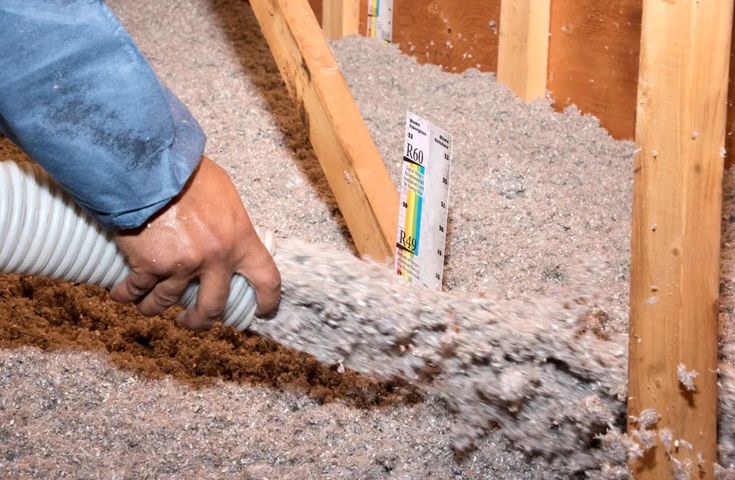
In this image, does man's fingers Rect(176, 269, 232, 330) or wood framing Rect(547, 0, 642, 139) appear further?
wood framing Rect(547, 0, 642, 139)

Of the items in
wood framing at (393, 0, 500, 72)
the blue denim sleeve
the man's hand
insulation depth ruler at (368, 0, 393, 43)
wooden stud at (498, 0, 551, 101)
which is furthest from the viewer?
insulation depth ruler at (368, 0, 393, 43)

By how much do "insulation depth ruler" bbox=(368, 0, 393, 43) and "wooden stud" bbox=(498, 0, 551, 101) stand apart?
487 mm

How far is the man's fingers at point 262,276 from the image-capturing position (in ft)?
3.77

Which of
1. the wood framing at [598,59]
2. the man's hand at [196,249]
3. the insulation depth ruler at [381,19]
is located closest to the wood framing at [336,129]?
the man's hand at [196,249]

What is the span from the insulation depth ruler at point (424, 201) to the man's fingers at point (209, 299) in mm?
508

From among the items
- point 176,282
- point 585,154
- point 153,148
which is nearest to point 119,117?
point 153,148

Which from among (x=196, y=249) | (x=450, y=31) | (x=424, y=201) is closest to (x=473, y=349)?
(x=424, y=201)

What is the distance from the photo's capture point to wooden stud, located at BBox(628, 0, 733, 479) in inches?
42.3

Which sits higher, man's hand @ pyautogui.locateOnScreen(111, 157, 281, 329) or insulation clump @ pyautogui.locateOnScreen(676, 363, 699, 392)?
man's hand @ pyautogui.locateOnScreen(111, 157, 281, 329)

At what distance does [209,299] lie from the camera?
1121 millimetres

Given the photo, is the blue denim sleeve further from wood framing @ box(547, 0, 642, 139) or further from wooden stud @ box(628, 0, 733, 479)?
wood framing @ box(547, 0, 642, 139)

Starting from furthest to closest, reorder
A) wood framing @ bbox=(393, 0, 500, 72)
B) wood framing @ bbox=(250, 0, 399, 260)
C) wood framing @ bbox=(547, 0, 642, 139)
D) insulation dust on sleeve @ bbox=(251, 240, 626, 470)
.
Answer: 1. wood framing @ bbox=(393, 0, 500, 72)
2. wood framing @ bbox=(547, 0, 642, 139)
3. wood framing @ bbox=(250, 0, 399, 260)
4. insulation dust on sleeve @ bbox=(251, 240, 626, 470)

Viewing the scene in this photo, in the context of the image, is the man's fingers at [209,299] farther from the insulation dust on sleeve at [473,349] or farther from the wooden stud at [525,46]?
the wooden stud at [525,46]

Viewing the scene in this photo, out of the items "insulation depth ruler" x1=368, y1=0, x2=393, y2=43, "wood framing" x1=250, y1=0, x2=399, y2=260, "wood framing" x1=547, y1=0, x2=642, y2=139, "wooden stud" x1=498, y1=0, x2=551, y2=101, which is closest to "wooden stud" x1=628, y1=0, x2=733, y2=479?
"wood framing" x1=250, y1=0, x2=399, y2=260
